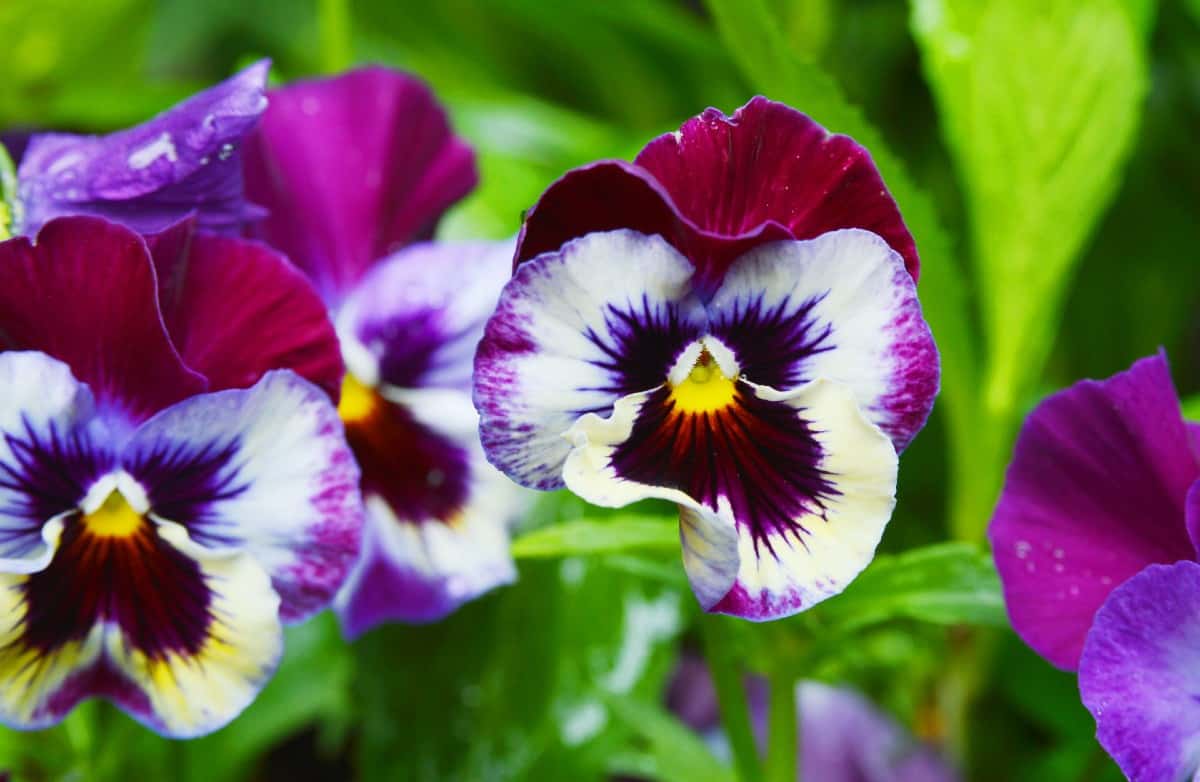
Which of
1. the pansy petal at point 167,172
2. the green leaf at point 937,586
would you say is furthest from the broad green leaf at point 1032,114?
the pansy petal at point 167,172

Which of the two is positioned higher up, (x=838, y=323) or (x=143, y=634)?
(x=838, y=323)

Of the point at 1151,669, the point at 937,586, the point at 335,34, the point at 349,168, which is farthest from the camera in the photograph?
the point at 335,34

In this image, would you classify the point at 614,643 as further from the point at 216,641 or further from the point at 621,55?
the point at 621,55

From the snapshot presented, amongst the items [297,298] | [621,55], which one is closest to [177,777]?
[297,298]

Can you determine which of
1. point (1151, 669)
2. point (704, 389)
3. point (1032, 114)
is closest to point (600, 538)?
point (704, 389)

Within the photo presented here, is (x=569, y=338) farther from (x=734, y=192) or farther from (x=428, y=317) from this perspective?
(x=428, y=317)

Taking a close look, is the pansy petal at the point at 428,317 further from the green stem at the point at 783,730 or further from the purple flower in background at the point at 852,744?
the purple flower in background at the point at 852,744

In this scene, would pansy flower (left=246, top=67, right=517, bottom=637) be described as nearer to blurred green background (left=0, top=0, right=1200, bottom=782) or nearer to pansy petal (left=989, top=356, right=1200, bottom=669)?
blurred green background (left=0, top=0, right=1200, bottom=782)
